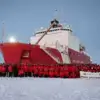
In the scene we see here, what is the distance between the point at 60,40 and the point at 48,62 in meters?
10.9

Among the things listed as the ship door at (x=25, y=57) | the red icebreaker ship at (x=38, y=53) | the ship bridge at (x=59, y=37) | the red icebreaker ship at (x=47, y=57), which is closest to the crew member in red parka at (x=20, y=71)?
the red icebreaker ship at (x=47, y=57)

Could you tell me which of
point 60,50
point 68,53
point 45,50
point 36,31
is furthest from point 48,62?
point 36,31

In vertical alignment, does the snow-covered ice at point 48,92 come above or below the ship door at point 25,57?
below

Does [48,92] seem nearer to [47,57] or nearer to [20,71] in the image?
[20,71]

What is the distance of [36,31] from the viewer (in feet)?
157

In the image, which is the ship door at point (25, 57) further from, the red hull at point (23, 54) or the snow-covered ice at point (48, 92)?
the snow-covered ice at point (48, 92)

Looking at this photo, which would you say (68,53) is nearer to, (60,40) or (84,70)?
(60,40)

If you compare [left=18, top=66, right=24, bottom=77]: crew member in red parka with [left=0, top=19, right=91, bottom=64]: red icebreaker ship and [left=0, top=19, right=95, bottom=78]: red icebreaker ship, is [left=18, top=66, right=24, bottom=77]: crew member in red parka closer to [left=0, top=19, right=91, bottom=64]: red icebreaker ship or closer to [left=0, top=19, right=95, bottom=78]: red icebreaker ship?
[left=0, top=19, right=95, bottom=78]: red icebreaker ship

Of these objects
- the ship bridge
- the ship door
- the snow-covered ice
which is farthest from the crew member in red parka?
the ship bridge

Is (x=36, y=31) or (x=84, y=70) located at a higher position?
(x=36, y=31)

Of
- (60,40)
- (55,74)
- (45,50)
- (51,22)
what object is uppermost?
(51,22)

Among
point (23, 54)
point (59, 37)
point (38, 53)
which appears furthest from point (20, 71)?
point (59, 37)

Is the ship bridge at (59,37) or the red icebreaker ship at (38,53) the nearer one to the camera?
the red icebreaker ship at (38,53)

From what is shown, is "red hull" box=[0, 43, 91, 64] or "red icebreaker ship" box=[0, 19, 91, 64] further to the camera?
"red icebreaker ship" box=[0, 19, 91, 64]
